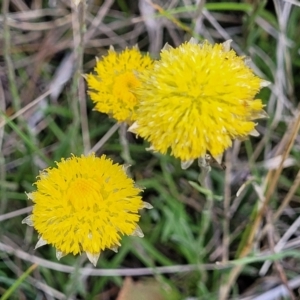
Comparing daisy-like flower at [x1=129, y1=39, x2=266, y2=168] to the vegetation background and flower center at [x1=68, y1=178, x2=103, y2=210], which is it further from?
the vegetation background

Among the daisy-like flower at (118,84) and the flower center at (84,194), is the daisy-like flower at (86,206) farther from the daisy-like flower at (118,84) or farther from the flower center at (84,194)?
the daisy-like flower at (118,84)

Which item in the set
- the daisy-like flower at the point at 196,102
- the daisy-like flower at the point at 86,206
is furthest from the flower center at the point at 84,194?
the daisy-like flower at the point at 196,102

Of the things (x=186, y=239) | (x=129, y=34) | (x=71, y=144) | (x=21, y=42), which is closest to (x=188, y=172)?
(x=186, y=239)

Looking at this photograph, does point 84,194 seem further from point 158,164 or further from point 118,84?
point 158,164

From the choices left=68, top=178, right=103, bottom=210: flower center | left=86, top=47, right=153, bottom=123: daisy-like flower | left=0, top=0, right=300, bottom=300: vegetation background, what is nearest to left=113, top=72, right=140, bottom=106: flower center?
left=86, top=47, right=153, bottom=123: daisy-like flower

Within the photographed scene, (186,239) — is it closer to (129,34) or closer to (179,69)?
(179,69)
